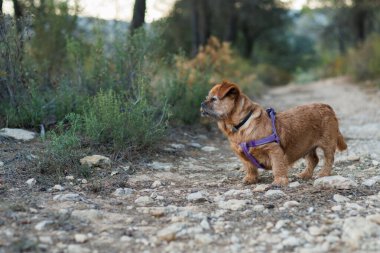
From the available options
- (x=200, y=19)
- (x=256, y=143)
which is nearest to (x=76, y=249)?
(x=256, y=143)

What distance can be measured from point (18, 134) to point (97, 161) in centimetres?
159

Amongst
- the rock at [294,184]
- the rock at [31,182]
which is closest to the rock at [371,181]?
the rock at [294,184]

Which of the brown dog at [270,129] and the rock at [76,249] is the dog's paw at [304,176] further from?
the rock at [76,249]

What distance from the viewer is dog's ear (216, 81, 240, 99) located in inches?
214

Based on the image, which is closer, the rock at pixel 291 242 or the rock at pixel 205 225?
the rock at pixel 291 242

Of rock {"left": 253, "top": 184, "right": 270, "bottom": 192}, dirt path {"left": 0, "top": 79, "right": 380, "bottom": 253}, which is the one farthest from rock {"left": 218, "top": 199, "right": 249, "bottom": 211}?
rock {"left": 253, "top": 184, "right": 270, "bottom": 192}

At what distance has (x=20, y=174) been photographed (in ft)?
17.4

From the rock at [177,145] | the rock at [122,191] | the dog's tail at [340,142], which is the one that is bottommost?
the rock at [177,145]

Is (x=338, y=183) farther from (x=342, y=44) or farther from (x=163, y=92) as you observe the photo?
(x=342, y=44)

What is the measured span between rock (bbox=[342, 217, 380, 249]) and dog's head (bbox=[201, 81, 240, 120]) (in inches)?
79.0

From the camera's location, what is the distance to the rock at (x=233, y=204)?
4.47 meters

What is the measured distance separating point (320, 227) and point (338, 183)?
4.27 ft

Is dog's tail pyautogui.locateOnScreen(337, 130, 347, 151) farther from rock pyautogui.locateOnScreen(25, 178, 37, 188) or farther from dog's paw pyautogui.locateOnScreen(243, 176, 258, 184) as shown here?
rock pyautogui.locateOnScreen(25, 178, 37, 188)

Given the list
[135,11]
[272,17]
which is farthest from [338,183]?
[272,17]
